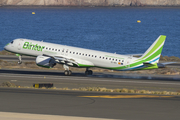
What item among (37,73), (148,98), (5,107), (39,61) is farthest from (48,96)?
(37,73)

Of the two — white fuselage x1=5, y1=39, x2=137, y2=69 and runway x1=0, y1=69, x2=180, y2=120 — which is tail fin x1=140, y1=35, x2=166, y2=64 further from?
runway x1=0, y1=69, x2=180, y2=120

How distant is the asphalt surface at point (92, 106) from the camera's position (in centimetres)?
2608

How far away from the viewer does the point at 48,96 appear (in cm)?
3425

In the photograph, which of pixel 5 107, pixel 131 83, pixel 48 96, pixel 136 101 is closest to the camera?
pixel 5 107

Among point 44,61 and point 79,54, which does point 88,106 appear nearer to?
point 44,61

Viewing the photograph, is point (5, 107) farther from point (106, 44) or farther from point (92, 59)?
point (106, 44)

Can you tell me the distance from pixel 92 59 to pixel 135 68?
6.93 metres

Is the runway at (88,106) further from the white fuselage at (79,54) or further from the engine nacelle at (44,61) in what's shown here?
the white fuselage at (79,54)

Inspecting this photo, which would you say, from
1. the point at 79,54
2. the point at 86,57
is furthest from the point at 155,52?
the point at 79,54

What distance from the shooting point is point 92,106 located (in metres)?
29.3

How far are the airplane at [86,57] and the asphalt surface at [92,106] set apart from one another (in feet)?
68.8

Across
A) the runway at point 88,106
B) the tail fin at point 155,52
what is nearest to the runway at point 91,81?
the tail fin at point 155,52

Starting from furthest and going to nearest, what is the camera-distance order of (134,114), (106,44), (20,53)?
(106,44) → (20,53) → (134,114)

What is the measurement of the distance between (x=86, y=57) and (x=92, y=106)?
92.9 feet
